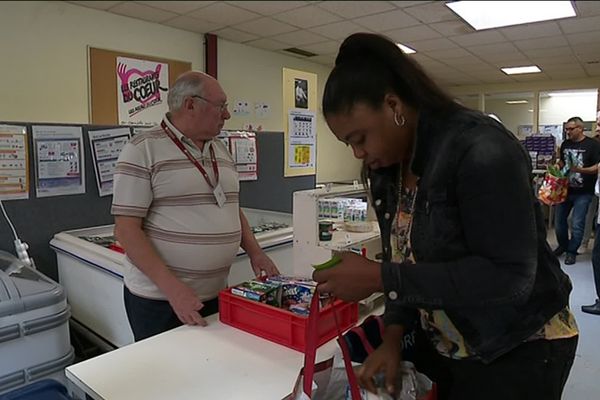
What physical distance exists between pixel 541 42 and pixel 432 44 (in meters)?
0.09

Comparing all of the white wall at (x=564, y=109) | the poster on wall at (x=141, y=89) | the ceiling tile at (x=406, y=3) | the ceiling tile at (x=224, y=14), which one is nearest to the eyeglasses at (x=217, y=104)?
the poster on wall at (x=141, y=89)

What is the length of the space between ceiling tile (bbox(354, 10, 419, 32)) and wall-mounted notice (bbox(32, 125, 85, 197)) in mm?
2459

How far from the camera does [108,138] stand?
2.60 metres

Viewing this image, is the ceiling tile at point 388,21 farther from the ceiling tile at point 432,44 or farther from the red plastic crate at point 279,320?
the red plastic crate at point 279,320

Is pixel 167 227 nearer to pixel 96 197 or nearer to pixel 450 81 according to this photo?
pixel 450 81

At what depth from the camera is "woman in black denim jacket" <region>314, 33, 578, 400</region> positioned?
0.60 meters

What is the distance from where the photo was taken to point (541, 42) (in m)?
0.39

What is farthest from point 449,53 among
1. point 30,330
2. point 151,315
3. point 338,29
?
point 30,330

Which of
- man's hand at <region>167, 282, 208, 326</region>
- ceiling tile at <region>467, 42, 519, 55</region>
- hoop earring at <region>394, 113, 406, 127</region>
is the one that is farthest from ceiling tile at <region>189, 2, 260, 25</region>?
man's hand at <region>167, 282, 208, 326</region>

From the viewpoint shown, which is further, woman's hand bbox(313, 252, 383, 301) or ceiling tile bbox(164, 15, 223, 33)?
woman's hand bbox(313, 252, 383, 301)

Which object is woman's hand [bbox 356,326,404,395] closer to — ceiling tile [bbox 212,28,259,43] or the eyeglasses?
ceiling tile [bbox 212,28,259,43]

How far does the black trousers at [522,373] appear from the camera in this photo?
786mm

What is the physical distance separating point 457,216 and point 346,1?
0.44 metres

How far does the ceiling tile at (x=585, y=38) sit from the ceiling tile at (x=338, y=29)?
168 mm
